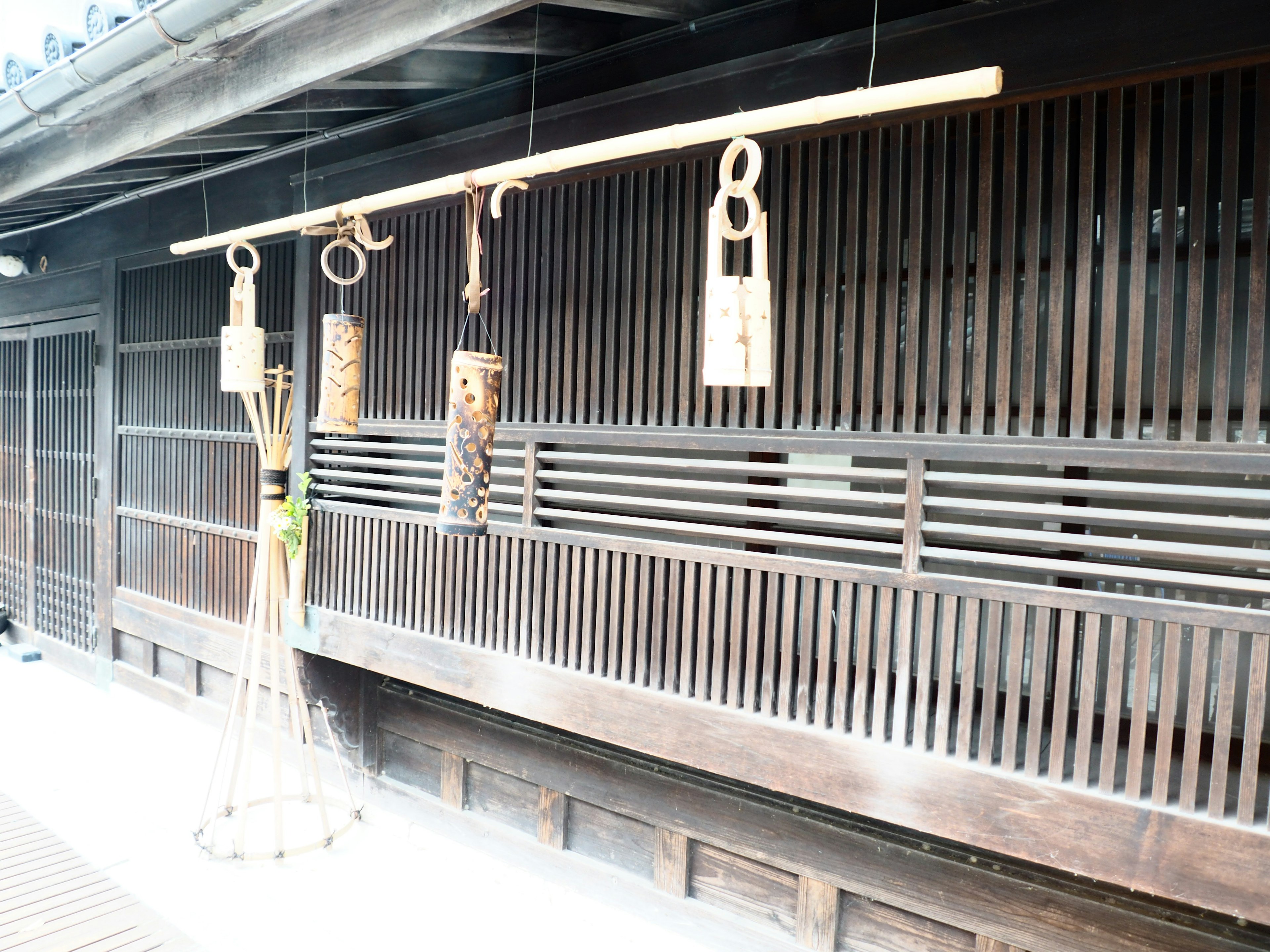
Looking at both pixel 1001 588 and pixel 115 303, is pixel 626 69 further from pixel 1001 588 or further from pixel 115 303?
pixel 115 303

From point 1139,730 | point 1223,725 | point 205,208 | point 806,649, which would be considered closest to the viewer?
point 1223,725

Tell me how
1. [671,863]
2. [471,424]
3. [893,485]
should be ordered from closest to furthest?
1. [471,424]
2. [893,485]
3. [671,863]

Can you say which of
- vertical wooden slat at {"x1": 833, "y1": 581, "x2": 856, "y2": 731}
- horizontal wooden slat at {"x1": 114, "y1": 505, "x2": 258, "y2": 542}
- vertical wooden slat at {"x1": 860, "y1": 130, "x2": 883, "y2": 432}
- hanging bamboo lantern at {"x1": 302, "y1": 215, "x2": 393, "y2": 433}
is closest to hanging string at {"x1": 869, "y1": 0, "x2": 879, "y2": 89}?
vertical wooden slat at {"x1": 860, "y1": 130, "x2": 883, "y2": 432}

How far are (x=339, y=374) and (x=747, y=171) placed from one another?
2184mm

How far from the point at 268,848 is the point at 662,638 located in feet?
9.16

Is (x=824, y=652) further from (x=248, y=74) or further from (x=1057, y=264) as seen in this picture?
(x=248, y=74)

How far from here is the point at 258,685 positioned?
471cm

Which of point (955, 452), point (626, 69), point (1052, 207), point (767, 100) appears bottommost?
point (955, 452)

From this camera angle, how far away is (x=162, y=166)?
18.3ft

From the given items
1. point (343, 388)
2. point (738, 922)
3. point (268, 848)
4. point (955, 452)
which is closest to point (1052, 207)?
point (955, 452)

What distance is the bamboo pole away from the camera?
196cm

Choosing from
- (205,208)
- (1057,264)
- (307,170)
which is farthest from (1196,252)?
(205,208)

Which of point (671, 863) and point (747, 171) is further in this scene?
point (671, 863)

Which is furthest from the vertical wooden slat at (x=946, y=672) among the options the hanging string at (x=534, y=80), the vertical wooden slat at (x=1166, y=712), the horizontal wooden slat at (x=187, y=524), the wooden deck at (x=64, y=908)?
the horizontal wooden slat at (x=187, y=524)
